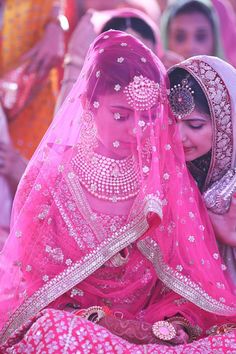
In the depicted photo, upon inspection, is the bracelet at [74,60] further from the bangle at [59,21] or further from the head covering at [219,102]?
the head covering at [219,102]

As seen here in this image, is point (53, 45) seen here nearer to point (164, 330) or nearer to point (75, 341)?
point (164, 330)

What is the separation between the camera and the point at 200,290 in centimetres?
386

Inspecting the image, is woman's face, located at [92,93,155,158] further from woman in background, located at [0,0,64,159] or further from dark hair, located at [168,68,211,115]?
woman in background, located at [0,0,64,159]

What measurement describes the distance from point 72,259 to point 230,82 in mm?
858

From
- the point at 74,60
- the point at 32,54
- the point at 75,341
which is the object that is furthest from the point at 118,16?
the point at 75,341

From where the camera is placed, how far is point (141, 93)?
12.7 ft

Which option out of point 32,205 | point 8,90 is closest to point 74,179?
point 32,205

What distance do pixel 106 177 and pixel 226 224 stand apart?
46cm

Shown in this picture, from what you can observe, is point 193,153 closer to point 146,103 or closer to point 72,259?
point 146,103

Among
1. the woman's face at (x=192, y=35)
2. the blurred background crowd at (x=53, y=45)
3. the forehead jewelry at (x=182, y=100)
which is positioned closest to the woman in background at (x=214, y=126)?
the forehead jewelry at (x=182, y=100)

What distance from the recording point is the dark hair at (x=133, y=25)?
5.98 meters

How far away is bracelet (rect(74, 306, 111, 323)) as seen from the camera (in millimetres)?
3721

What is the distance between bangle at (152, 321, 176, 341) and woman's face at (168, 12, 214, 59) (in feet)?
10.2

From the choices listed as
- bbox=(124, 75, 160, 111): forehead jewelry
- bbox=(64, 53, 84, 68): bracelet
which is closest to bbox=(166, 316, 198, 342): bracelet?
bbox=(124, 75, 160, 111): forehead jewelry
